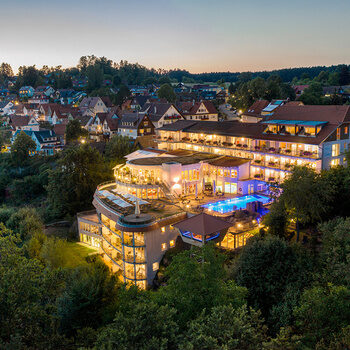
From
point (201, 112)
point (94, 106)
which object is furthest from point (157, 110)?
point (94, 106)

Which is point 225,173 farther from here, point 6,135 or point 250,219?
point 6,135

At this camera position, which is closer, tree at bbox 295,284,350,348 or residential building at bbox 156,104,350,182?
→ tree at bbox 295,284,350,348

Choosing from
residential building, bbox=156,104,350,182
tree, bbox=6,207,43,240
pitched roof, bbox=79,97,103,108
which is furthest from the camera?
pitched roof, bbox=79,97,103,108

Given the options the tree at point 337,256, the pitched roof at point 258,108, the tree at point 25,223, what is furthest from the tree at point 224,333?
the pitched roof at point 258,108

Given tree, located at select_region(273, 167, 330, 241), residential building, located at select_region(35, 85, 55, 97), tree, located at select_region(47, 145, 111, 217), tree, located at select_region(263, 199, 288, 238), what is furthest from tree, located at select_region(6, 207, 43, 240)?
residential building, located at select_region(35, 85, 55, 97)

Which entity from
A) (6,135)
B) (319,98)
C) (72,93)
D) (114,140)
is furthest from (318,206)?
(72,93)

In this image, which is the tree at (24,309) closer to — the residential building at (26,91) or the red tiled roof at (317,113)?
the red tiled roof at (317,113)

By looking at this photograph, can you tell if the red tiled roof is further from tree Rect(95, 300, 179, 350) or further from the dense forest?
the dense forest
